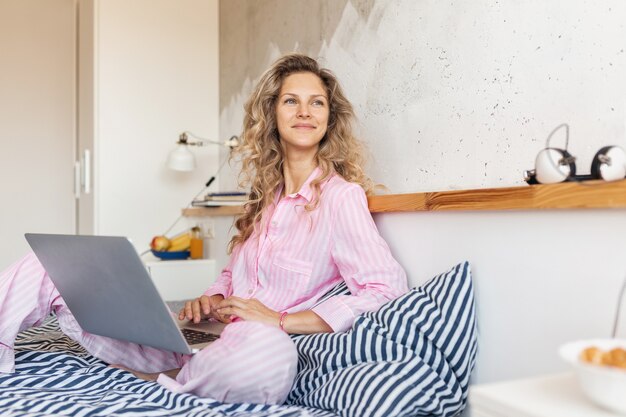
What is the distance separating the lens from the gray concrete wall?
1295mm

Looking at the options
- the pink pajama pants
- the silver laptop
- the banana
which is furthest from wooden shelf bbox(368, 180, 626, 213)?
the banana

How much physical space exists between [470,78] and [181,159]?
68.7 inches

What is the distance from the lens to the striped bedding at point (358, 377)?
1211 millimetres

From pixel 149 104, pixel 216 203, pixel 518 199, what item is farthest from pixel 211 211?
pixel 518 199

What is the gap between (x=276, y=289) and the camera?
1.74 metres

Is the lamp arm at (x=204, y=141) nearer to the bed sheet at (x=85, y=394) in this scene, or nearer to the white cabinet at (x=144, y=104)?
the white cabinet at (x=144, y=104)

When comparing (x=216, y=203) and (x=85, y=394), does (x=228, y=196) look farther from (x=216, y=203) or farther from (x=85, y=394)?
(x=85, y=394)

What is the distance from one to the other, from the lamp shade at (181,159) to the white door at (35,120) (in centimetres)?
115

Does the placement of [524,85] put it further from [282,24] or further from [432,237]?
[282,24]

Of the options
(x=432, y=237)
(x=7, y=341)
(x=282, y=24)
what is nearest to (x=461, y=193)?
(x=432, y=237)

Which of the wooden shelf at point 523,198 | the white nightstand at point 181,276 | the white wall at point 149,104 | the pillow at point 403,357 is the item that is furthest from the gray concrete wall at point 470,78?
the white nightstand at point 181,276

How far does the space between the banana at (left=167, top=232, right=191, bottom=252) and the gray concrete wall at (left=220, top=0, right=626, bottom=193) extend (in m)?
1.19

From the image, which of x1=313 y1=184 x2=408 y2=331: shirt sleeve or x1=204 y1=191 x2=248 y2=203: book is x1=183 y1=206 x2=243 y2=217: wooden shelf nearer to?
x1=204 y1=191 x2=248 y2=203: book

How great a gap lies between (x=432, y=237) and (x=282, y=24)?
1.38m
